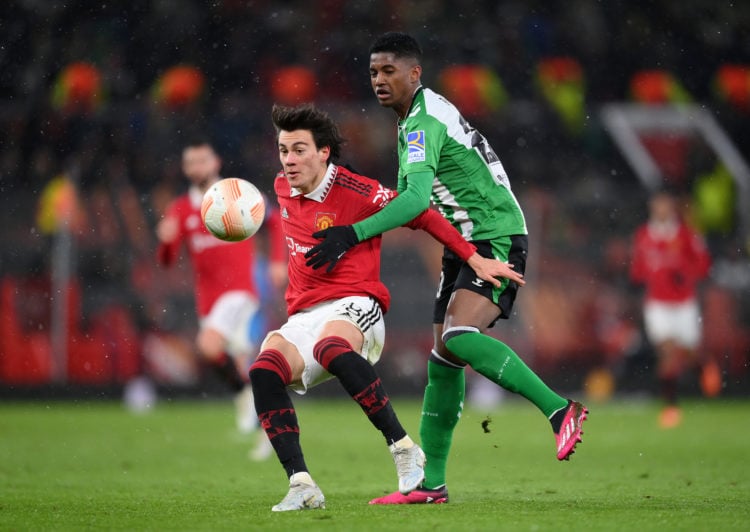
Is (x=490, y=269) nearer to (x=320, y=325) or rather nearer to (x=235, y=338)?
(x=320, y=325)

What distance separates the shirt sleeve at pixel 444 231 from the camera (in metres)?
5.36

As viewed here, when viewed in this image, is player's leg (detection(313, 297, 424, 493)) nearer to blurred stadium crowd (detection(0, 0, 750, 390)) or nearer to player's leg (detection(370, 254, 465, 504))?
player's leg (detection(370, 254, 465, 504))

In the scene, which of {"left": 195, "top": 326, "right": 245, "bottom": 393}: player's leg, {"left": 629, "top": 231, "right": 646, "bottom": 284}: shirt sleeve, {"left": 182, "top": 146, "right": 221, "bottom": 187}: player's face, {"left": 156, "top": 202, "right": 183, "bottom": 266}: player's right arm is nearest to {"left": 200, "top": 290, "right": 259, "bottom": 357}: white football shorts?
{"left": 195, "top": 326, "right": 245, "bottom": 393}: player's leg

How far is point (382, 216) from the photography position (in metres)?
5.18

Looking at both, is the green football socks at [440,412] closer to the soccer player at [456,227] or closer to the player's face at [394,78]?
the soccer player at [456,227]

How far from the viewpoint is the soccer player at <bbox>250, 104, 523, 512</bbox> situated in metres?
5.07

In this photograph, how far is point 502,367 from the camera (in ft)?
17.3

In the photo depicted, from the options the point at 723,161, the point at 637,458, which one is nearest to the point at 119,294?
the point at 637,458

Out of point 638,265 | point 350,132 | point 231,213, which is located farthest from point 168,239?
point 350,132

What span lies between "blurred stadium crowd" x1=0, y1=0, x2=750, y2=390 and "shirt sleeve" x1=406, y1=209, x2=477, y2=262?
809 centimetres

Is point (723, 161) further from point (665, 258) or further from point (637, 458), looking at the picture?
point (637, 458)

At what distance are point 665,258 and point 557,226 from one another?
1.43m

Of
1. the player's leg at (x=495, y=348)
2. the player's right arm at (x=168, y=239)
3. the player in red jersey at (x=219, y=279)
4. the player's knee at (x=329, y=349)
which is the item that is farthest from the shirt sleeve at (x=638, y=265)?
the player's knee at (x=329, y=349)

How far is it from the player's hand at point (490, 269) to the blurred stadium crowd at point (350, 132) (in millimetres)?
8077
